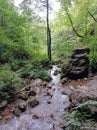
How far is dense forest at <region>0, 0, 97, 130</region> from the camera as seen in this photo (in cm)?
1143

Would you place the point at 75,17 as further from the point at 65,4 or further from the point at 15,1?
the point at 15,1

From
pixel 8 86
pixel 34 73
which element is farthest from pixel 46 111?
pixel 34 73

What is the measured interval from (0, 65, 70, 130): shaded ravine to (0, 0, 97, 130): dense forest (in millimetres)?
667

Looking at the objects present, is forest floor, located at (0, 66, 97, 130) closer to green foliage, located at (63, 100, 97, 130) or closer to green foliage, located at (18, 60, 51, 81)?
green foliage, located at (63, 100, 97, 130)

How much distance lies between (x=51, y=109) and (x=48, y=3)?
14.4 meters

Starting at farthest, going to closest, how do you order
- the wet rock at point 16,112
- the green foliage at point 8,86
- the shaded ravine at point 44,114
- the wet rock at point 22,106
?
the green foliage at point 8,86 → the wet rock at point 22,106 → the wet rock at point 16,112 → the shaded ravine at point 44,114

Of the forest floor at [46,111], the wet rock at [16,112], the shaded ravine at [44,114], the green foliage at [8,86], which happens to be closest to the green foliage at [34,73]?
the forest floor at [46,111]

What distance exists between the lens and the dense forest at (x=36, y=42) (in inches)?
450

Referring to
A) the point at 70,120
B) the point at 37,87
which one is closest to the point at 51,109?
the point at 70,120

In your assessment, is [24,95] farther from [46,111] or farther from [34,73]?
[34,73]

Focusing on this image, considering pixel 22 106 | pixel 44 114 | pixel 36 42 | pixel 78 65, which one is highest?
pixel 36 42

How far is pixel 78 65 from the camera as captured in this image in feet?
39.1

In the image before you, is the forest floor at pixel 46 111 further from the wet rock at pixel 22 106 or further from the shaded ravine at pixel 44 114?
the wet rock at pixel 22 106

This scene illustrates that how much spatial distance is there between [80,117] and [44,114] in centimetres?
164
